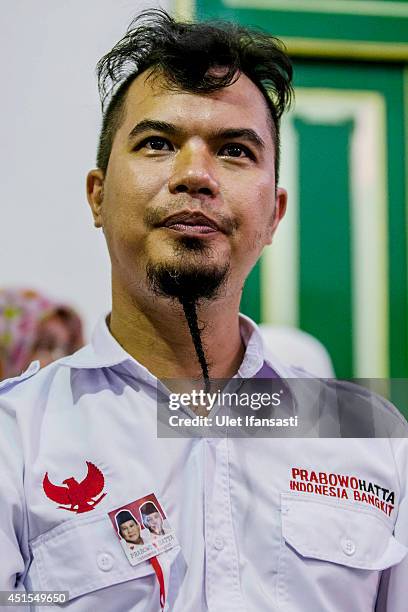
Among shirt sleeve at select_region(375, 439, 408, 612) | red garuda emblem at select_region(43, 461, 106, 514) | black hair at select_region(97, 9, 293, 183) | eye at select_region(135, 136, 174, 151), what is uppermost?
black hair at select_region(97, 9, 293, 183)

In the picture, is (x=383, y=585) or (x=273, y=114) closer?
(x=383, y=585)

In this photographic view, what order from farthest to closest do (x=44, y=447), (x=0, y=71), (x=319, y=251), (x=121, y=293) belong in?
(x=319, y=251) → (x=0, y=71) → (x=121, y=293) → (x=44, y=447)

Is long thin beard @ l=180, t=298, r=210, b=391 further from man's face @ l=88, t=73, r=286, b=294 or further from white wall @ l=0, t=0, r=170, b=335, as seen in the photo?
white wall @ l=0, t=0, r=170, b=335

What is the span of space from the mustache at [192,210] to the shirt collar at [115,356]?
15 centimetres

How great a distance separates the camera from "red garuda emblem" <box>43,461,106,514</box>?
2.87 feet

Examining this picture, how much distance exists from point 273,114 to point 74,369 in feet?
1.29

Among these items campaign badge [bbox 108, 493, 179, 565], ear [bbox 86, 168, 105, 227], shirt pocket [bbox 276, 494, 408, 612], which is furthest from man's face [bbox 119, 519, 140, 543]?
ear [bbox 86, 168, 105, 227]

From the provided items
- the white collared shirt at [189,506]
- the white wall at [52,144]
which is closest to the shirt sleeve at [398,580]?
the white collared shirt at [189,506]

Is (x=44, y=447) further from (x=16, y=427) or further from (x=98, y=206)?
(x=98, y=206)

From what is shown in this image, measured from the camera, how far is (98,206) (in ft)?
3.52

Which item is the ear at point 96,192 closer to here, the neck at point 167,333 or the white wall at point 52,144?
the neck at point 167,333

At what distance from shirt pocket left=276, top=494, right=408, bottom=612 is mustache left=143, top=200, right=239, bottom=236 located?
0.29m

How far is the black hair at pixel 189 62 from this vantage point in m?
0.99

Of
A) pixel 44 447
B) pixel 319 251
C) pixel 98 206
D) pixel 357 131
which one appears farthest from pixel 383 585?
pixel 357 131
